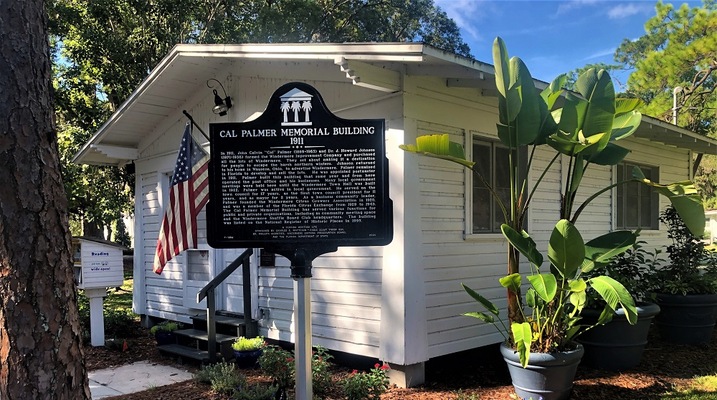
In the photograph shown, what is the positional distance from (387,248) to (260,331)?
2.46m

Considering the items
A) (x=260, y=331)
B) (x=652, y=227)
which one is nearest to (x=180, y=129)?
(x=260, y=331)

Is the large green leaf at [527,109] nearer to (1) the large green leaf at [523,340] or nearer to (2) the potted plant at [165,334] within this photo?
(1) the large green leaf at [523,340]

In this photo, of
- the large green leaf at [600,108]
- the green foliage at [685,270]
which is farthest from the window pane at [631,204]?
the large green leaf at [600,108]

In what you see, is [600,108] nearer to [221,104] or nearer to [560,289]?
[560,289]

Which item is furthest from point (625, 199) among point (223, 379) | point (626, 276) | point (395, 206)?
point (223, 379)

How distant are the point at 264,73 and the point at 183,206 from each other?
6.34ft

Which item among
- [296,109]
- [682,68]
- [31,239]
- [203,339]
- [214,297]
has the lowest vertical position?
[203,339]

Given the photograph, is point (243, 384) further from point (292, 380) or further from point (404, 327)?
point (404, 327)

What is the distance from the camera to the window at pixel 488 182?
6.21 meters

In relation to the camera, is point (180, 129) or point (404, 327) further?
point (180, 129)

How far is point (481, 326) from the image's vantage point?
606 cm

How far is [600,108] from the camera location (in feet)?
15.3

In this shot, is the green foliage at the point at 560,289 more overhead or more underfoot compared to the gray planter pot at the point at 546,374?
more overhead

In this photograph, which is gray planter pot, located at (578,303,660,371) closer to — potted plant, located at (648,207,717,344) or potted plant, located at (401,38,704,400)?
potted plant, located at (401,38,704,400)
